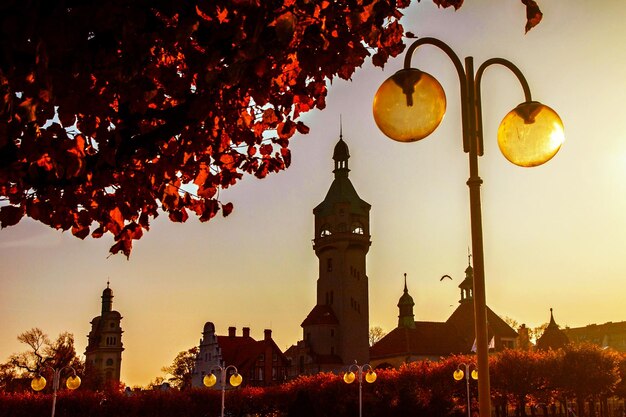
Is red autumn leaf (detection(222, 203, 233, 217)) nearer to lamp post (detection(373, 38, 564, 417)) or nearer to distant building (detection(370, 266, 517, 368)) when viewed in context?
lamp post (detection(373, 38, 564, 417))

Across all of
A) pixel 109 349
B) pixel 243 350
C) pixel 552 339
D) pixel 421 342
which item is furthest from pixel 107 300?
pixel 552 339

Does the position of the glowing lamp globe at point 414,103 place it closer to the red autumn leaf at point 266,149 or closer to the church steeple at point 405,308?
the red autumn leaf at point 266,149

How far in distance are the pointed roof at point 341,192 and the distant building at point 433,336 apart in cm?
1607

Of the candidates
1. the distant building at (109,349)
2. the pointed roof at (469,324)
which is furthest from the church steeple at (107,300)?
the pointed roof at (469,324)

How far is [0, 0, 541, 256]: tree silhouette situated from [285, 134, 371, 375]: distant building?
8007 centimetres

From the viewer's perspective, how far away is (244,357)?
8681 centimetres

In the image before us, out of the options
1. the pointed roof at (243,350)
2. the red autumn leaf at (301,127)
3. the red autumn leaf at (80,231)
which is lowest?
the red autumn leaf at (80,231)

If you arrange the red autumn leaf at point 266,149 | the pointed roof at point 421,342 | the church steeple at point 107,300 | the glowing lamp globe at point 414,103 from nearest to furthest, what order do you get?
the glowing lamp globe at point 414,103 → the red autumn leaf at point 266,149 → the pointed roof at point 421,342 → the church steeple at point 107,300

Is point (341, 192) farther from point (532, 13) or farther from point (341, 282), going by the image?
point (532, 13)

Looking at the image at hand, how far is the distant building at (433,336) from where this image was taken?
91375 millimetres

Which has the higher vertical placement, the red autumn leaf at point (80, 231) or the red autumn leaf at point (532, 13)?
the red autumn leaf at point (532, 13)

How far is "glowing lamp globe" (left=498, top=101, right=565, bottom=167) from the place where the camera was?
619 cm

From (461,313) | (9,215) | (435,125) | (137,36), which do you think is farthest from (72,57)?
(461,313)

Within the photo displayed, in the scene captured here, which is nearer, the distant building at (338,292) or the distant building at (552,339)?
the distant building at (552,339)
